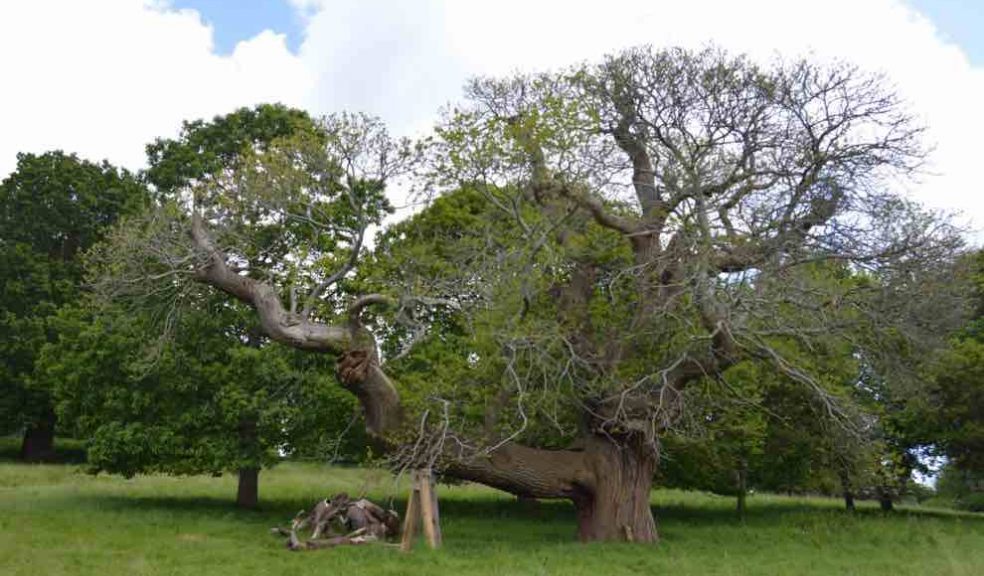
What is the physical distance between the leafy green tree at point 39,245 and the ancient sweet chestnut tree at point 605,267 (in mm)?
18041

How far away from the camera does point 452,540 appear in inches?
658

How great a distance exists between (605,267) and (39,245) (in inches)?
1035

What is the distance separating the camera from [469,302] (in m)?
16.2

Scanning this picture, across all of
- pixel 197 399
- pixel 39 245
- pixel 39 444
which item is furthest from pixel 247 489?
pixel 39 444

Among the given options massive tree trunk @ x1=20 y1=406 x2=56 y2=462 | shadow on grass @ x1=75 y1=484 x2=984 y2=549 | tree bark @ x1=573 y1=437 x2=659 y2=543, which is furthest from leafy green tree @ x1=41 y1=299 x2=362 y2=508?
massive tree trunk @ x1=20 y1=406 x2=56 y2=462

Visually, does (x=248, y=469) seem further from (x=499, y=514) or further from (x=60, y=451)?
(x=60, y=451)

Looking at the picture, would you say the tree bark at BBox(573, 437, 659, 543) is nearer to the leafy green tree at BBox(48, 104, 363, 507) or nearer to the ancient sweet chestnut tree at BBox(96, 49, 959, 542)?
the ancient sweet chestnut tree at BBox(96, 49, 959, 542)

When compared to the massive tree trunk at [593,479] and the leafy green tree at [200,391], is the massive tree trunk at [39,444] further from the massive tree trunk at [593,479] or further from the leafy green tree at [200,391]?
the massive tree trunk at [593,479]

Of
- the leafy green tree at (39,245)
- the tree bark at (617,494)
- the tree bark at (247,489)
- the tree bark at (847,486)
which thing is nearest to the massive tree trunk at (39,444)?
the leafy green tree at (39,245)

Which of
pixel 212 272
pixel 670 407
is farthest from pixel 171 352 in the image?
pixel 670 407

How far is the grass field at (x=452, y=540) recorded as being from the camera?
41.7 ft

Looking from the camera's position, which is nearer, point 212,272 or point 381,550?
point 381,550

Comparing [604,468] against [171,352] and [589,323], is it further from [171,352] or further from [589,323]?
[171,352]

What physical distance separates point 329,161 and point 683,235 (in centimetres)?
704
